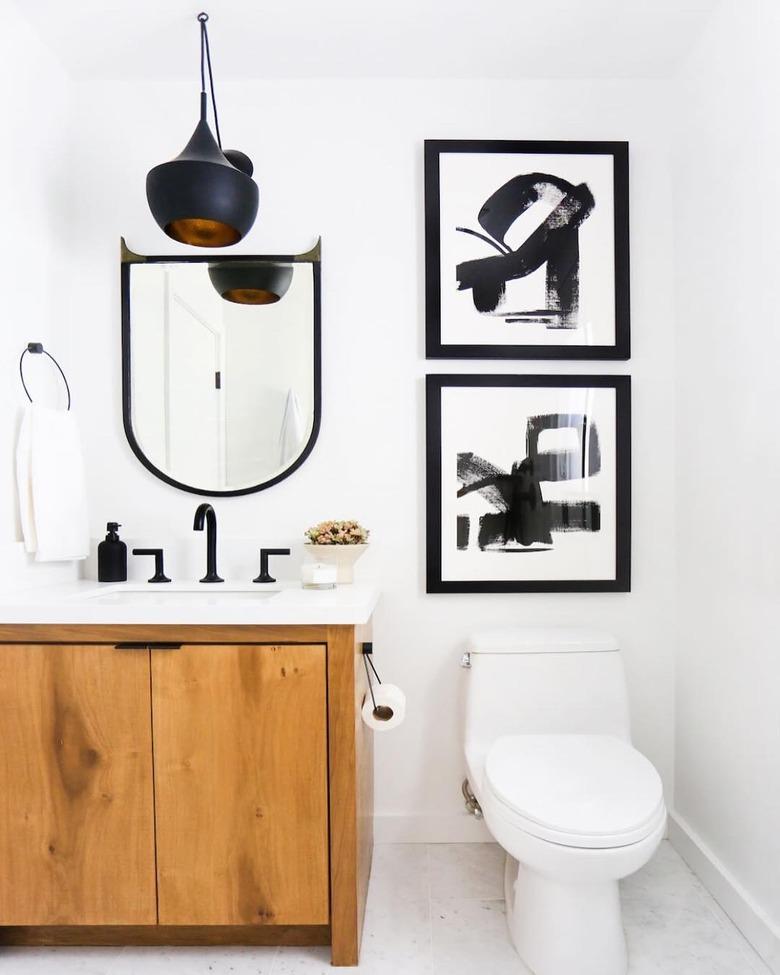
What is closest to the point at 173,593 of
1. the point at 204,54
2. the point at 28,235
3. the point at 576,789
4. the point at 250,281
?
the point at 250,281

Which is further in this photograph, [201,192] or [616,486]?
[616,486]

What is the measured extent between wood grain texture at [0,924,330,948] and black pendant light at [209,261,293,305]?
1681mm

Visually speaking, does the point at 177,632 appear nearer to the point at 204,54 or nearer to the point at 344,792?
the point at 344,792

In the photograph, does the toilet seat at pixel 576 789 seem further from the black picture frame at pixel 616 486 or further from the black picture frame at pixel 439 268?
the black picture frame at pixel 439 268

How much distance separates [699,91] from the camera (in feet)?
6.39

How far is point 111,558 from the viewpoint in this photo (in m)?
2.04

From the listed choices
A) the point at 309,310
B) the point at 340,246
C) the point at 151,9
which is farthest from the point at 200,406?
the point at 151,9

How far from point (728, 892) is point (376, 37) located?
96.3 inches

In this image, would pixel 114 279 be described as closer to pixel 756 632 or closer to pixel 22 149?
pixel 22 149

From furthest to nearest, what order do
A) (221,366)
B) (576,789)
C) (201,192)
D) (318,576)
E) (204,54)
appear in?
(221,366) < (204,54) < (318,576) < (201,192) < (576,789)

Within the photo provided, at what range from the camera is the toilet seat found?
4.51ft

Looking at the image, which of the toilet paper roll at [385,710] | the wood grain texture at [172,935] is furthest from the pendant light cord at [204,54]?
the wood grain texture at [172,935]

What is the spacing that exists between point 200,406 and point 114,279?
0.48 m

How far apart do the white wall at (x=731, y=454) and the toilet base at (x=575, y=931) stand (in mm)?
366
